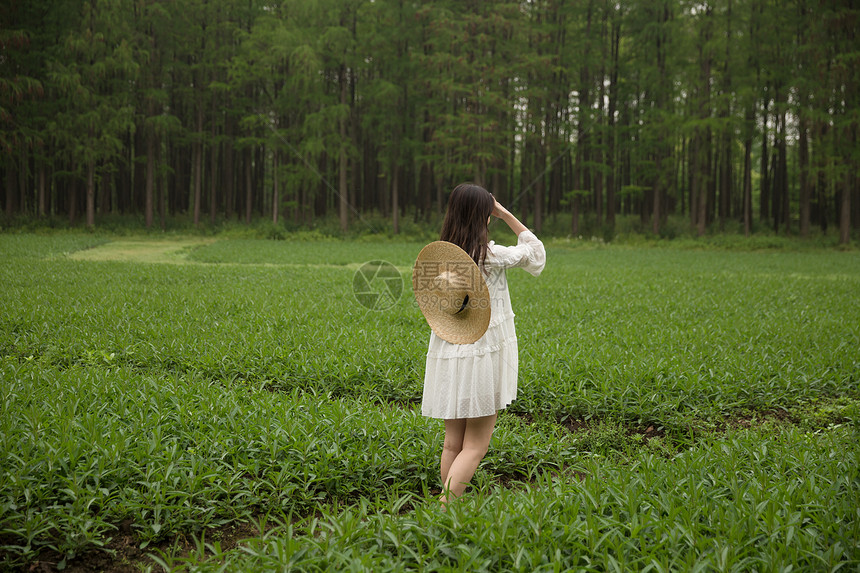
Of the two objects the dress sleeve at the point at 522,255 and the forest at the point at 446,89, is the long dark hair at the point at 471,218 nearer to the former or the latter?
the dress sleeve at the point at 522,255

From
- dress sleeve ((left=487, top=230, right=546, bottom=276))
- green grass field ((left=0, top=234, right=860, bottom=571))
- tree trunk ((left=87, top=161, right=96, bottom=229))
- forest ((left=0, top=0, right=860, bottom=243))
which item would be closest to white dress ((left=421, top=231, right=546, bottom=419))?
dress sleeve ((left=487, top=230, right=546, bottom=276))

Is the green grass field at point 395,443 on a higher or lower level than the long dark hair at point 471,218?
lower

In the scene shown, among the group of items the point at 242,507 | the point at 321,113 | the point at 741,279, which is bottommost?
the point at 242,507

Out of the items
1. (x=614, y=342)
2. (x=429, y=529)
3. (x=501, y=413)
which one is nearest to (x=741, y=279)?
(x=614, y=342)

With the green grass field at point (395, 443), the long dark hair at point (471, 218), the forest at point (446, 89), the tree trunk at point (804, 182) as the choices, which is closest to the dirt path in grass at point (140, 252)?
the forest at point (446, 89)

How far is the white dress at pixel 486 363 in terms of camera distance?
9.82 feet

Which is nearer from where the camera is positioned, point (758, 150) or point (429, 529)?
point (429, 529)

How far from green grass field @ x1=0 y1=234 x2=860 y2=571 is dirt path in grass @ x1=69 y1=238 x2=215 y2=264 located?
28.9ft

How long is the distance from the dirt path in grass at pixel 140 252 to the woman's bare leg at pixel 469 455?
1609cm

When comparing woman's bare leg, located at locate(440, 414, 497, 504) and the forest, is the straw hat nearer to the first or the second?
woman's bare leg, located at locate(440, 414, 497, 504)

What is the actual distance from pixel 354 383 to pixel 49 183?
3699 centimetres

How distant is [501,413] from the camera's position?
16.2 feet

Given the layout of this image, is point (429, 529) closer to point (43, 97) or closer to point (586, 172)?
point (43, 97)

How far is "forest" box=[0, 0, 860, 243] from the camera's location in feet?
90.5
